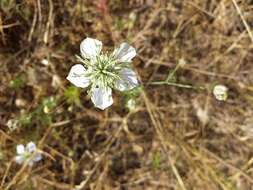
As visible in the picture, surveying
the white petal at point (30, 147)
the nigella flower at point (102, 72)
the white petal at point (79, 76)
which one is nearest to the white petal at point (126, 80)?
the nigella flower at point (102, 72)

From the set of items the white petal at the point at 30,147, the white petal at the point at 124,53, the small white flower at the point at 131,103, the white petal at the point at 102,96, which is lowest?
the white petal at the point at 30,147

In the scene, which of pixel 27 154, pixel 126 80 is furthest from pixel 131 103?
pixel 27 154

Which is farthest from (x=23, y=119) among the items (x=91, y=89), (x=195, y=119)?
(x=195, y=119)

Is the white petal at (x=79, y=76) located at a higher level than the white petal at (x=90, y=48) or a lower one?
lower

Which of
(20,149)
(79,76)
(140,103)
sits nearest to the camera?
(79,76)

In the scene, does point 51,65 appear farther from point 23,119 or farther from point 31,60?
point 23,119

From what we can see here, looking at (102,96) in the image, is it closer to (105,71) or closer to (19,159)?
(105,71)

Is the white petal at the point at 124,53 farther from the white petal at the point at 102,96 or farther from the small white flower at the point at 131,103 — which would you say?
the small white flower at the point at 131,103
